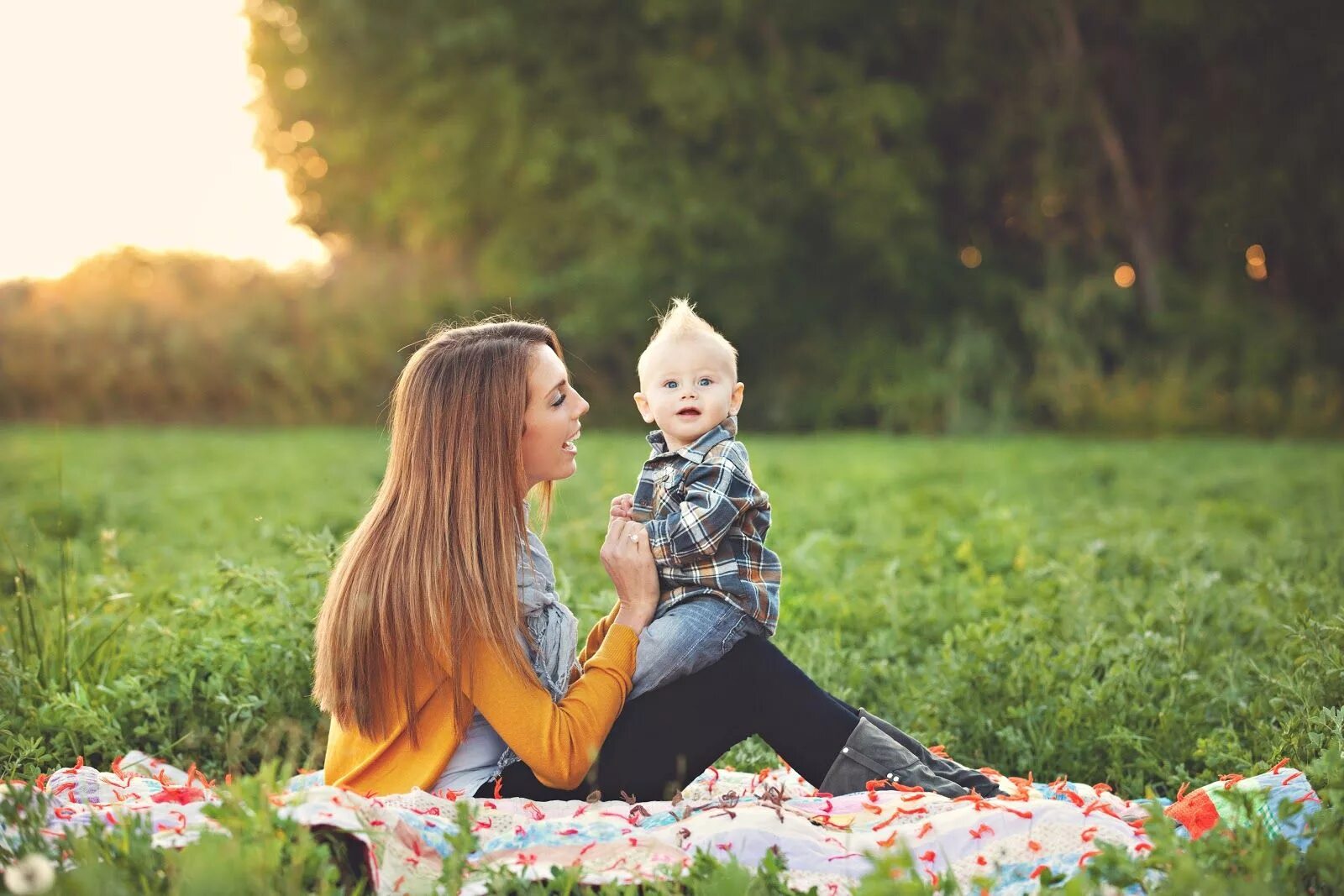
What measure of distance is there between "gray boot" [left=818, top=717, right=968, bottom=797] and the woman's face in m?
0.93

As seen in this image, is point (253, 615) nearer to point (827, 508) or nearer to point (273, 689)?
point (273, 689)

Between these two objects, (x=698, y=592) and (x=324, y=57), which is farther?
(x=324, y=57)

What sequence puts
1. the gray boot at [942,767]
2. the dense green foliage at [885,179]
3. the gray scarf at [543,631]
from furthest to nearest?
the dense green foliage at [885,179] → the gray boot at [942,767] → the gray scarf at [543,631]

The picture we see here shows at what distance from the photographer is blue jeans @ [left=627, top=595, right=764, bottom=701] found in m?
3.02

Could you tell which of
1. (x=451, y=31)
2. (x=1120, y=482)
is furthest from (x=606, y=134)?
(x=1120, y=482)

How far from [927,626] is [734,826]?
2.53 meters

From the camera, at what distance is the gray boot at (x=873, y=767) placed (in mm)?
3061

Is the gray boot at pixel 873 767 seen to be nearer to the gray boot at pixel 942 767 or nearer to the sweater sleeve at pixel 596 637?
the gray boot at pixel 942 767

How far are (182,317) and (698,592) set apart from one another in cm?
1960

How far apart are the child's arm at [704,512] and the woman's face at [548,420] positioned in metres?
0.29

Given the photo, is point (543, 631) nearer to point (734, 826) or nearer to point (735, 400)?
point (734, 826)

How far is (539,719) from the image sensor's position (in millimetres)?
2779

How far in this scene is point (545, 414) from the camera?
3027 mm

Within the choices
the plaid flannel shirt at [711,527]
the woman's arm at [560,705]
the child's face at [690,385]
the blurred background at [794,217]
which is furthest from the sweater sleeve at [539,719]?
the blurred background at [794,217]
